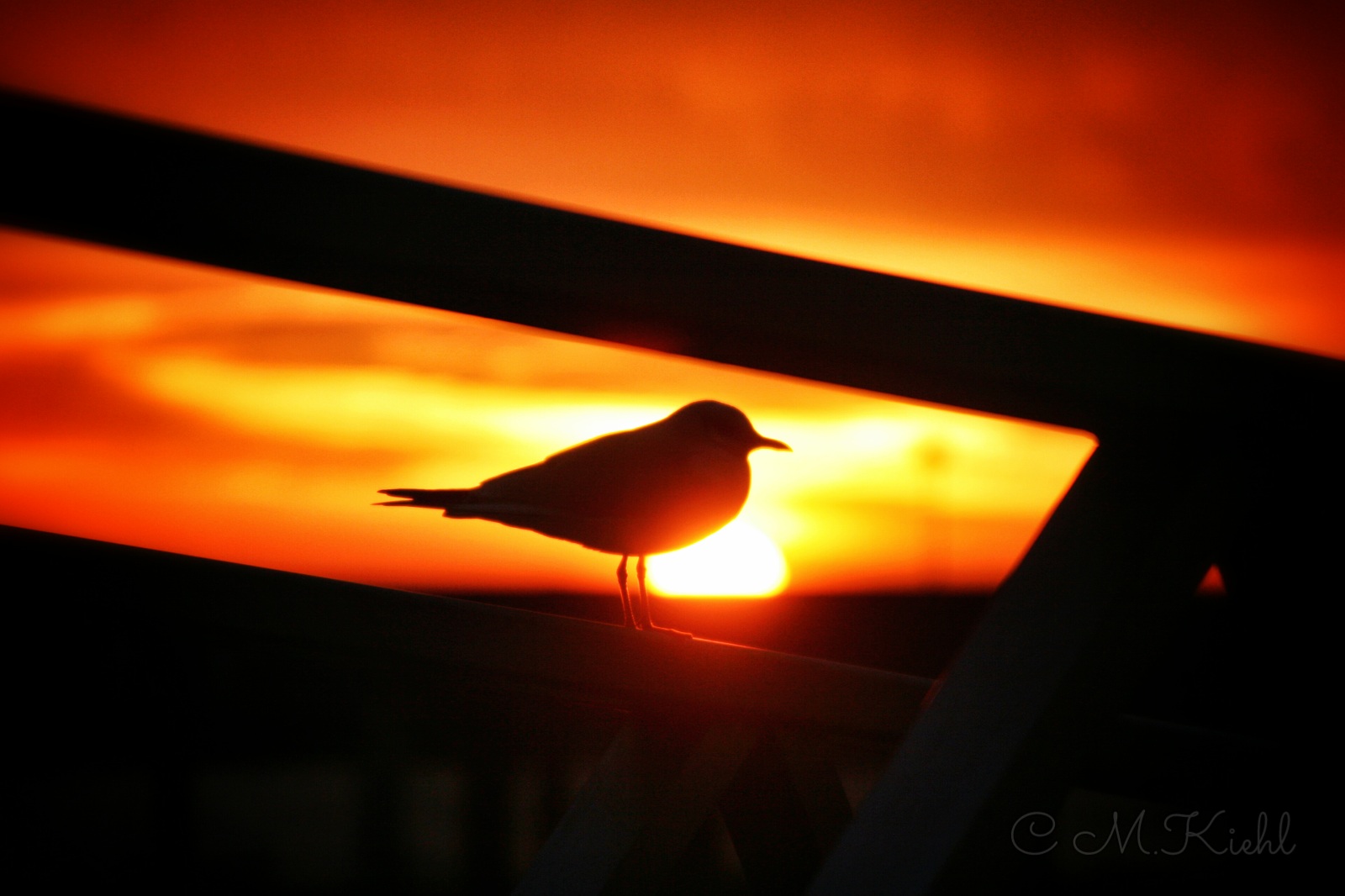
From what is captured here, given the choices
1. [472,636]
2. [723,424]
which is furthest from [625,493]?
[472,636]

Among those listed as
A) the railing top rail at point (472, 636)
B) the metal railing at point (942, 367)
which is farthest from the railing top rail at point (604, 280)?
the railing top rail at point (472, 636)

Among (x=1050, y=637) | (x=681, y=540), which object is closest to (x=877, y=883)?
(x=1050, y=637)

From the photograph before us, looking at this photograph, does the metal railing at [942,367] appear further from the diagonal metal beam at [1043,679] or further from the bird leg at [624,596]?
the bird leg at [624,596]

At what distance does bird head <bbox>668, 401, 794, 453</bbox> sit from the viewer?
3467 mm

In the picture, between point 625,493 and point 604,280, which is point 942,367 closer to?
point 604,280

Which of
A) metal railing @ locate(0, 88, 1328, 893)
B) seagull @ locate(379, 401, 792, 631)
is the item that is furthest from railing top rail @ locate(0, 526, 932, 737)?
seagull @ locate(379, 401, 792, 631)

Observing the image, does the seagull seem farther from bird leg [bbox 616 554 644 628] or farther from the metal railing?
the metal railing

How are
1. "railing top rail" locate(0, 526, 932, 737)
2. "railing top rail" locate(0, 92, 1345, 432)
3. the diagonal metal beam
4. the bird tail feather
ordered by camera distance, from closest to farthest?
"railing top rail" locate(0, 92, 1345, 432) < the diagonal metal beam < "railing top rail" locate(0, 526, 932, 737) < the bird tail feather

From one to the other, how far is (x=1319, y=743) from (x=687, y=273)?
0.84 m

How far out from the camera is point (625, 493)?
3.22m

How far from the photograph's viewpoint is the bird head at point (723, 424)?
136 inches

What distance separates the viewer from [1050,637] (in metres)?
0.96

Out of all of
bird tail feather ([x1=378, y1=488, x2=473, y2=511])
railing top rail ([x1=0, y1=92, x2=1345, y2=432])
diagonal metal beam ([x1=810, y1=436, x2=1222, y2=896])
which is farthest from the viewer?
bird tail feather ([x1=378, y1=488, x2=473, y2=511])

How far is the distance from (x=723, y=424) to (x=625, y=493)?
539 mm
